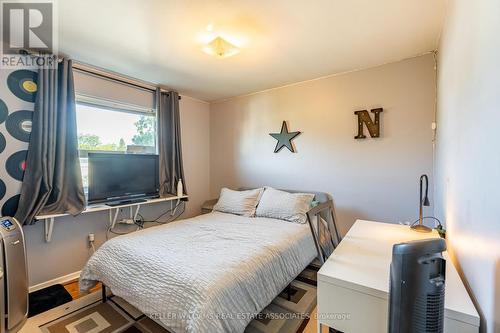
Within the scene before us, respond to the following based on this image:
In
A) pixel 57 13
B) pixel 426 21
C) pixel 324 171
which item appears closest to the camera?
pixel 57 13

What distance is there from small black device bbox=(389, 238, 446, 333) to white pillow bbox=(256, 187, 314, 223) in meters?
1.92

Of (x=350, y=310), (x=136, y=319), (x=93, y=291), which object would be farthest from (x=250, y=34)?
(x=93, y=291)

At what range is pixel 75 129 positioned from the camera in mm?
2486

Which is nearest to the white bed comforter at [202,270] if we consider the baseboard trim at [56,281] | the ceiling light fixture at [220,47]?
the baseboard trim at [56,281]

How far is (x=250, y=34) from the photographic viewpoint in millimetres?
1989

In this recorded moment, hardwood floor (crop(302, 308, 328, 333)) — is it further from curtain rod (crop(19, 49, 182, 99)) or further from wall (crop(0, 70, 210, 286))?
curtain rod (crop(19, 49, 182, 99))

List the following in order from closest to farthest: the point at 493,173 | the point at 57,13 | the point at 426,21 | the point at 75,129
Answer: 1. the point at 493,173
2. the point at 57,13
3. the point at 426,21
4. the point at 75,129

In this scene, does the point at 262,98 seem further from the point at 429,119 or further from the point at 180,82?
the point at 429,119

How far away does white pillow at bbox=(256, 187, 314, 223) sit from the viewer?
2.70 meters

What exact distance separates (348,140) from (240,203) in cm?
162

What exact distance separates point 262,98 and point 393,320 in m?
3.27

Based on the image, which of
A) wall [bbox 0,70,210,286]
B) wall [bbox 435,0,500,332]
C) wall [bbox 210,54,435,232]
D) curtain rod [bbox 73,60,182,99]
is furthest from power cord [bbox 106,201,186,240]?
wall [bbox 435,0,500,332]

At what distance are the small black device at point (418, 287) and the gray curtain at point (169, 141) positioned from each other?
3.15 m

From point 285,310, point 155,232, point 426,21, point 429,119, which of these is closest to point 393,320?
point 285,310
